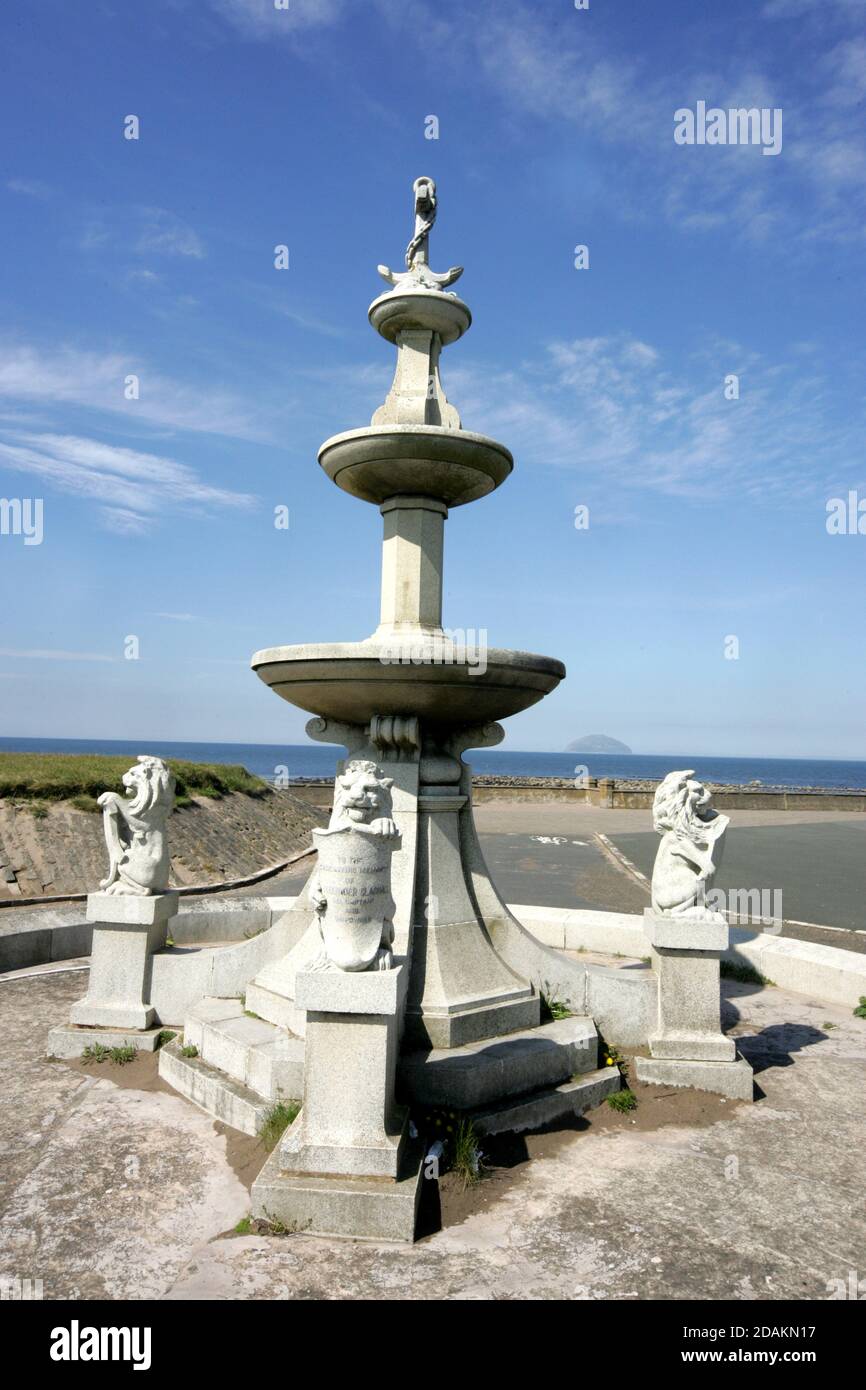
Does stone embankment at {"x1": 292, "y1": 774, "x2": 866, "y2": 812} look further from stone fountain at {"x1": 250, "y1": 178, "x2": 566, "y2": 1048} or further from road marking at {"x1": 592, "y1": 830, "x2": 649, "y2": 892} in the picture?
stone fountain at {"x1": 250, "y1": 178, "x2": 566, "y2": 1048}

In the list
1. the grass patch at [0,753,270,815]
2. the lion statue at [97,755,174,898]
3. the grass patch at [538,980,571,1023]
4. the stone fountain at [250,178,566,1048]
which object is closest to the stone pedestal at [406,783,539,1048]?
the stone fountain at [250,178,566,1048]

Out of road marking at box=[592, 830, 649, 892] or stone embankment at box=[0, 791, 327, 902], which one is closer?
stone embankment at box=[0, 791, 327, 902]

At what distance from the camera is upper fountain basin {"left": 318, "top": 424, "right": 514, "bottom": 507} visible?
6262 mm

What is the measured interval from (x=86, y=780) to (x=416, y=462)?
13.8 m

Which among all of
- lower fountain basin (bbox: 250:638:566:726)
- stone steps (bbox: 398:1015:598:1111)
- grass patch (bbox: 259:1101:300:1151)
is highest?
lower fountain basin (bbox: 250:638:566:726)

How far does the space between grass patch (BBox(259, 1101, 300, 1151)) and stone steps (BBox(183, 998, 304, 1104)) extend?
0.10 meters

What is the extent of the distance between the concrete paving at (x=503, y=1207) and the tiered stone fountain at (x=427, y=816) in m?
0.42

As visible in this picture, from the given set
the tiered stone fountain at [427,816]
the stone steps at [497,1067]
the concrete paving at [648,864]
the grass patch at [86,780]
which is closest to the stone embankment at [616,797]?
the concrete paving at [648,864]

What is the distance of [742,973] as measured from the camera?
29.9 feet

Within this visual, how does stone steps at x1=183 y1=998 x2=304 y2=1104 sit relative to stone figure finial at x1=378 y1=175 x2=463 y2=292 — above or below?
below

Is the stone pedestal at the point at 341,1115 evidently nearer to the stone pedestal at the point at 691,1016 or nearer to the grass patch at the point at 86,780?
the stone pedestal at the point at 691,1016
